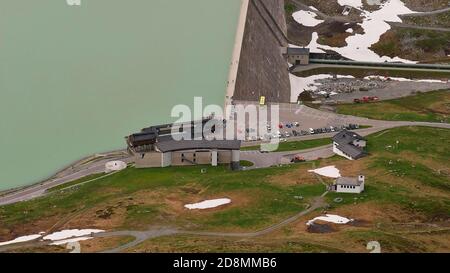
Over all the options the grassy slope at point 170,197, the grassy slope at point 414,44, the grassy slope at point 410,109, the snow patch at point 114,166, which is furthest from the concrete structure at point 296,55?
the snow patch at point 114,166

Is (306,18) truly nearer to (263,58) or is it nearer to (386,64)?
(386,64)

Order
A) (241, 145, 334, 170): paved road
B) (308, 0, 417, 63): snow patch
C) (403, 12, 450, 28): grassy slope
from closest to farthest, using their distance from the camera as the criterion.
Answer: (241, 145, 334, 170): paved road < (308, 0, 417, 63): snow patch < (403, 12, 450, 28): grassy slope

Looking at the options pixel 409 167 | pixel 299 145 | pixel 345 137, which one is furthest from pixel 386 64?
pixel 409 167

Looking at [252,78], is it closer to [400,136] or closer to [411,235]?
[400,136]

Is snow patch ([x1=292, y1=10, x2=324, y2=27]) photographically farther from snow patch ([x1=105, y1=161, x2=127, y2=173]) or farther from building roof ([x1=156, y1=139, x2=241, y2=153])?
snow patch ([x1=105, y1=161, x2=127, y2=173])

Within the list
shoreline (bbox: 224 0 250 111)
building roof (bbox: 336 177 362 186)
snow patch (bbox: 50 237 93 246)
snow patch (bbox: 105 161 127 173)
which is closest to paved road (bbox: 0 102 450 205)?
snow patch (bbox: 105 161 127 173)

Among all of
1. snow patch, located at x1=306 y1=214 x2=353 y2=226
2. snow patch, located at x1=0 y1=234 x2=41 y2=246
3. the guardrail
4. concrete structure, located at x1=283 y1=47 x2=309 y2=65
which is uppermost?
concrete structure, located at x1=283 y1=47 x2=309 y2=65
